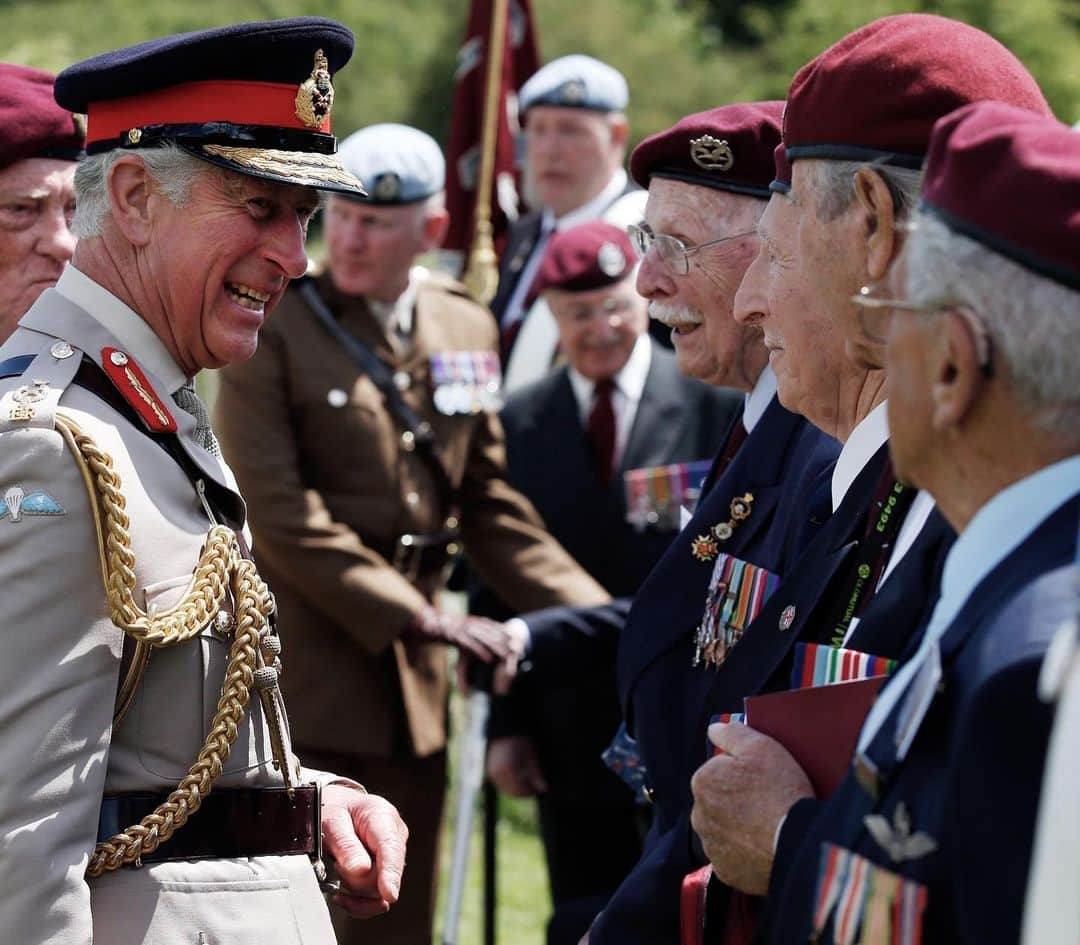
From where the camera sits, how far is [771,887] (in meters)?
2.27

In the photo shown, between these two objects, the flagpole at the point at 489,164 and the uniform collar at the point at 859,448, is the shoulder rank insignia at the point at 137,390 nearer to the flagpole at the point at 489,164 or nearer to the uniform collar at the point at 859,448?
the uniform collar at the point at 859,448

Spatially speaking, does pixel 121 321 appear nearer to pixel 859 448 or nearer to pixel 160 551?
pixel 160 551

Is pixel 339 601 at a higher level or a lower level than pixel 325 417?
lower

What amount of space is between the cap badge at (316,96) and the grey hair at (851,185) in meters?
0.92

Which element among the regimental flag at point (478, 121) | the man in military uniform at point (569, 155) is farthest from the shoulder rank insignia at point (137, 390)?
the regimental flag at point (478, 121)

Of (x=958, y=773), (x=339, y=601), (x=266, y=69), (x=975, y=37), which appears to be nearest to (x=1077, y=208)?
(x=958, y=773)

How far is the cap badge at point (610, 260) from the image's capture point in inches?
224

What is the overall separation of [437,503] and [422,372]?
0.44m

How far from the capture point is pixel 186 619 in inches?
103

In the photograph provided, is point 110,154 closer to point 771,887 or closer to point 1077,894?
point 771,887

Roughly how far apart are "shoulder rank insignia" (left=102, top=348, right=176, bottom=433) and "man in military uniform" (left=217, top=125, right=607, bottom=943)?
8.20ft

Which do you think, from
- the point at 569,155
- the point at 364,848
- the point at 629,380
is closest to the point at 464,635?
the point at 629,380

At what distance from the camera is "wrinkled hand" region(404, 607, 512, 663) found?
5.38 m

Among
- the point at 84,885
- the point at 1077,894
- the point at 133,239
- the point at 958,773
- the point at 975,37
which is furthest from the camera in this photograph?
the point at 133,239
